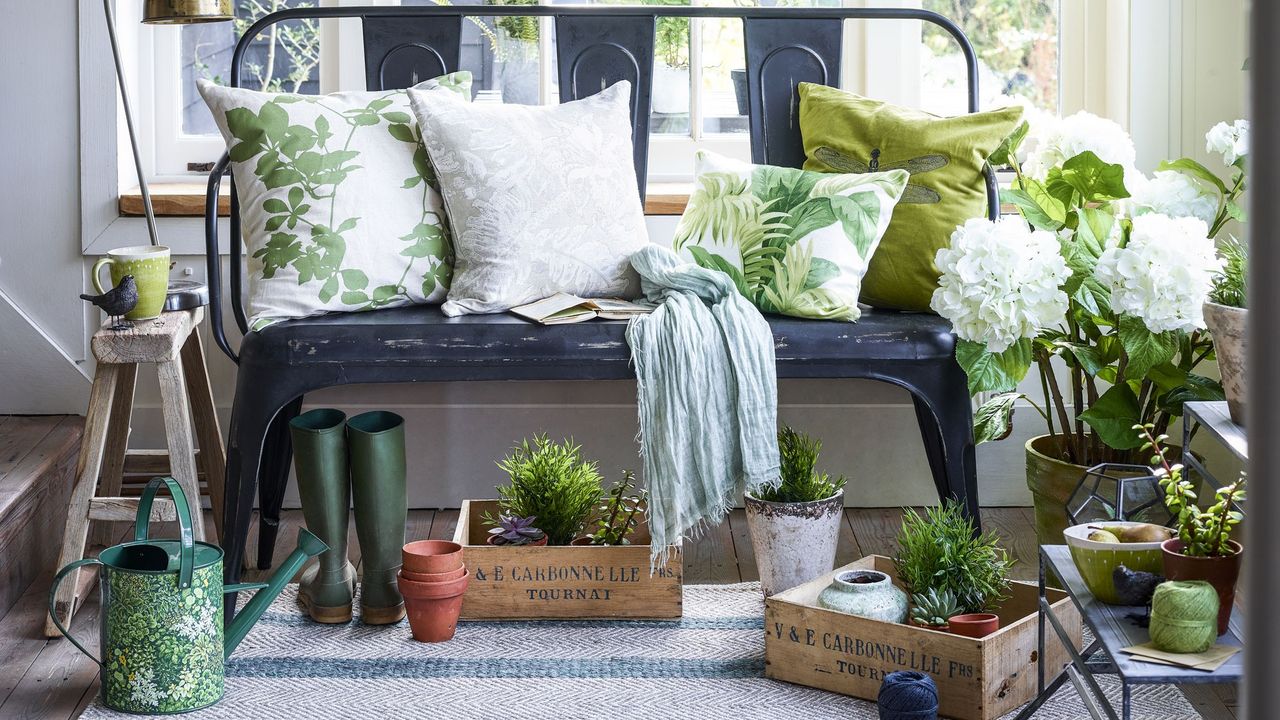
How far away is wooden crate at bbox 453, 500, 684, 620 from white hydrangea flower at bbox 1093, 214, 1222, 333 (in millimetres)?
906

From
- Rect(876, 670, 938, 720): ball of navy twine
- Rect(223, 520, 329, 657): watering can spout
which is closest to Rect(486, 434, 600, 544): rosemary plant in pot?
Rect(223, 520, 329, 657): watering can spout

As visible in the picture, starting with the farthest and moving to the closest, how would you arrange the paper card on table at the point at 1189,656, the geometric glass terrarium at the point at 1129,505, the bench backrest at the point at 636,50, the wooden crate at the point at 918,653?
the bench backrest at the point at 636,50
the wooden crate at the point at 918,653
the geometric glass terrarium at the point at 1129,505
the paper card on table at the point at 1189,656

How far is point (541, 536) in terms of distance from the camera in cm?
219

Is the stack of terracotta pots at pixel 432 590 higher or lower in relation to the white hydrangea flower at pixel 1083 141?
lower

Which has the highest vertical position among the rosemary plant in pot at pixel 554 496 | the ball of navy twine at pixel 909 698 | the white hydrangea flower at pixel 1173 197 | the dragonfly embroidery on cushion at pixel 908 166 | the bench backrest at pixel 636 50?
the bench backrest at pixel 636 50

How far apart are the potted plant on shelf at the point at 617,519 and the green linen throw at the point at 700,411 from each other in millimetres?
100

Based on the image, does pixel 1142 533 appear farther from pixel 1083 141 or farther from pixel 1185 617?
pixel 1083 141

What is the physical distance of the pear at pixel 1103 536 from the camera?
1.53 metres

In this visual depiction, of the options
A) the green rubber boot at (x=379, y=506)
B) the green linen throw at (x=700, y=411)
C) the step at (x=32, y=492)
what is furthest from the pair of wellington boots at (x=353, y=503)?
the step at (x=32, y=492)

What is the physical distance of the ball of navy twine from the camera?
66.9 inches

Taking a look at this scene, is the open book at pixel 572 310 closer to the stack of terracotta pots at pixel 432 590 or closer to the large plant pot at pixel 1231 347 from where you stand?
the stack of terracotta pots at pixel 432 590

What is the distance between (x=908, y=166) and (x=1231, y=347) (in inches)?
33.4

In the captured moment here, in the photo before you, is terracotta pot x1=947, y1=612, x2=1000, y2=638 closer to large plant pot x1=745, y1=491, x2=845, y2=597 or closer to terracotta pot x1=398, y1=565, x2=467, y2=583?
large plant pot x1=745, y1=491, x2=845, y2=597

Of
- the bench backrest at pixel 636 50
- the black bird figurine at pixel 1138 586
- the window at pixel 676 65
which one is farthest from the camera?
→ the window at pixel 676 65
